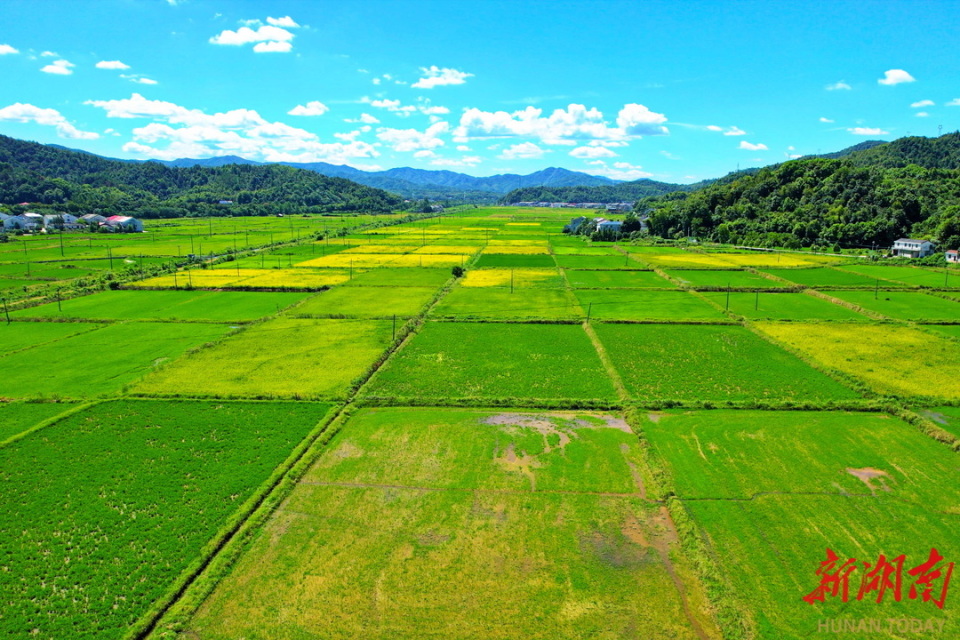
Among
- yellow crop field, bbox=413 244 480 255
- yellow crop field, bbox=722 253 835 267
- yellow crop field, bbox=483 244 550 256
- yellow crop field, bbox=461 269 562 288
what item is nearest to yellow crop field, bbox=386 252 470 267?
yellow crop field, bbox=413 244 480 255

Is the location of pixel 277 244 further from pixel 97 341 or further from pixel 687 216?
pixel 687 216

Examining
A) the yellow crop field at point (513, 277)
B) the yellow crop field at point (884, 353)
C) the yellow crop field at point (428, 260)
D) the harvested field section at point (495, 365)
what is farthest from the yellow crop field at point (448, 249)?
the yellow crop field at point (884, 353)

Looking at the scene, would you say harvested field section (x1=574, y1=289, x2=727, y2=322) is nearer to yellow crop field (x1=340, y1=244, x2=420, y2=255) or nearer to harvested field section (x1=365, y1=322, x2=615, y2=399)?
harvested field section (x1=365, y1=322, x2=615, y2=399)

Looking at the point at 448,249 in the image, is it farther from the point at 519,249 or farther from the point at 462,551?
the point at 462,551

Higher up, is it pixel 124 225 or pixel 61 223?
pixel 124 225

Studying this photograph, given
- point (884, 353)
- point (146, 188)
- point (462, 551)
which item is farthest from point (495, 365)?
point (146, 188)
